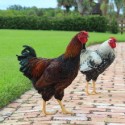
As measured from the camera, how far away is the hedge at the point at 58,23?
39.5 meters

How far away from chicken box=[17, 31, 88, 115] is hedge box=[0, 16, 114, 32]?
33.3 m

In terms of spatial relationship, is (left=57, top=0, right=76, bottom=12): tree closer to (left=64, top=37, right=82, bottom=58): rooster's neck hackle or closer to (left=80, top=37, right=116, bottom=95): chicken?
(left=80, top=37, right=116, bottom=95): chicken

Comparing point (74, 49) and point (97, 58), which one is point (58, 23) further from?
point (74, 49)

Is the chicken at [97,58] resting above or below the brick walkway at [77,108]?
above

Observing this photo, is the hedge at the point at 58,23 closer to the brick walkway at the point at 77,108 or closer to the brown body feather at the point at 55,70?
the brick walkway at the point at 77,108

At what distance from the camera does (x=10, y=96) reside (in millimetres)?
7719

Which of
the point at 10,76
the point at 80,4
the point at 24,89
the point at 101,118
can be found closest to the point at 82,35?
the point at 101,118

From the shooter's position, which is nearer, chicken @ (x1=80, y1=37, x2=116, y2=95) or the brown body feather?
the brown body feather

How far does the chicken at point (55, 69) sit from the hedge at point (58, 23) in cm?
3327

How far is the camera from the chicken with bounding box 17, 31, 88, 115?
6129 mm

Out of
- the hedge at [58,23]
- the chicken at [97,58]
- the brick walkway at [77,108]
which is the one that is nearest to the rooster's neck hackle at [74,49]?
the brick walkway at [77,108]

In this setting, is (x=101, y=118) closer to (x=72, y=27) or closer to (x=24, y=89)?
(x=24, y=89)

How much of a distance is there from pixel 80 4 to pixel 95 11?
16.9m

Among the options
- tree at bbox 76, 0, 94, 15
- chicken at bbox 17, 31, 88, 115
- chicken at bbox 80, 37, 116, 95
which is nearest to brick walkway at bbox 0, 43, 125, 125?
chicken at bbox 17, 31, 88, 115
